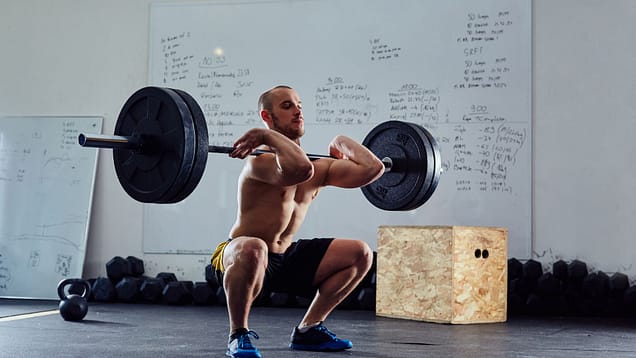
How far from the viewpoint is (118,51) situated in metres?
5.80

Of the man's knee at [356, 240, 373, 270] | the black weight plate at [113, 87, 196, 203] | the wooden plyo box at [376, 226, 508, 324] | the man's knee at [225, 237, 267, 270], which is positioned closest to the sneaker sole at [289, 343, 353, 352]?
the man's knee at [356, 240, 373, 270]

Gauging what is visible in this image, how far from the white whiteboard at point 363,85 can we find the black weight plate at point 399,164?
5.47ft

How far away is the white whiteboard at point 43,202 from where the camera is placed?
18.5 feet

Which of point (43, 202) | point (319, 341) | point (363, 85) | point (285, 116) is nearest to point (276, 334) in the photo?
point (319, 341)

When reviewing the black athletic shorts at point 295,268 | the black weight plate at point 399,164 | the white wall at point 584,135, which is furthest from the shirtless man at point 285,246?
the white wall at point 584,135

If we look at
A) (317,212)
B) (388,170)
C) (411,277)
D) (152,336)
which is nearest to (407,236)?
(411,277)

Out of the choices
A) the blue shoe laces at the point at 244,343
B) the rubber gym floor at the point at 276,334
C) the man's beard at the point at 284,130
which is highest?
the man's beard at the point at 284,130

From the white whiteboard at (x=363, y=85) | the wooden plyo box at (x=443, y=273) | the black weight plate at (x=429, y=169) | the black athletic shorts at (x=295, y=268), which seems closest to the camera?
the black athletic shorts at (x=295, y=268)

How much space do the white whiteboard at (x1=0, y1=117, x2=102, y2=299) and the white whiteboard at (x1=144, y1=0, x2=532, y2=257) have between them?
522 mm

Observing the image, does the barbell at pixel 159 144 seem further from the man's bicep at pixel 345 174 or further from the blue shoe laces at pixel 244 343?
the blue shoe laces at pixel 244 343

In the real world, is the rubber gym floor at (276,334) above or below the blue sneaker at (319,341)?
below

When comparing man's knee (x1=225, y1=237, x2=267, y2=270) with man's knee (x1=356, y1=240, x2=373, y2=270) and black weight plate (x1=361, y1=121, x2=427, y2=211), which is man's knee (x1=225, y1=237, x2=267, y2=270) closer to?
man's knee (x1=356, y1=240, x2=373, y2=270)

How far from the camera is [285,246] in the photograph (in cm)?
318

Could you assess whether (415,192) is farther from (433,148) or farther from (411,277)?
(411,277)
